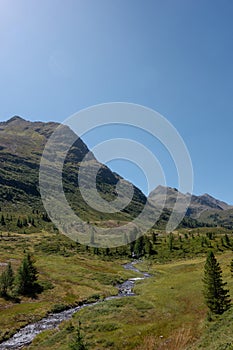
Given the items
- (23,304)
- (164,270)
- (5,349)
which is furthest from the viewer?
(164,270)

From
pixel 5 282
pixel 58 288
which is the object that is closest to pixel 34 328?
pixel 5 282

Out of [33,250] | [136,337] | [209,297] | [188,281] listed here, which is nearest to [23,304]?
[136,337]

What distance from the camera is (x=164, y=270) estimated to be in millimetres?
109625

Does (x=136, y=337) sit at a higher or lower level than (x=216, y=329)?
lower

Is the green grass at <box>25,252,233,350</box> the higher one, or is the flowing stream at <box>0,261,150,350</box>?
the green grass at <box>25,252,233,350</box>

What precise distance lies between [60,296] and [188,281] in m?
33.3

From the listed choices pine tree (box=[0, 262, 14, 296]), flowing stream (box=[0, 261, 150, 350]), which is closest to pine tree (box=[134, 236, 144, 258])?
flowing stream (box=[0, 261, 150, 350])

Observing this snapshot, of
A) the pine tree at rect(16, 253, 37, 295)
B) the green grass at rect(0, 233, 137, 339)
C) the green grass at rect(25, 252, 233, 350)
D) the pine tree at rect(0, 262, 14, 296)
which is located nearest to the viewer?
the green grass at rect(25, 252, 233, 350)

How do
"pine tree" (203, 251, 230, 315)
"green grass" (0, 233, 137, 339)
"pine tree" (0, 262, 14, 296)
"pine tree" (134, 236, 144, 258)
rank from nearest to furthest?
"pine tree" (203, 251, 230, 315) → "green grass" (0, 233, 137, 339) → "pine tree" (0, 262, 14, 296) → "pine tree" (134, 236, 144, 258)

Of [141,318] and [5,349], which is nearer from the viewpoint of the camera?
[5,349]

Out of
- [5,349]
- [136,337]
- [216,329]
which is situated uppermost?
[216,329]

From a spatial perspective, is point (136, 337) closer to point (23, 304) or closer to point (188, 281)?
point (23, 304)

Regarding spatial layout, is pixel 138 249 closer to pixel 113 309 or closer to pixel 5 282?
pixel 5 282

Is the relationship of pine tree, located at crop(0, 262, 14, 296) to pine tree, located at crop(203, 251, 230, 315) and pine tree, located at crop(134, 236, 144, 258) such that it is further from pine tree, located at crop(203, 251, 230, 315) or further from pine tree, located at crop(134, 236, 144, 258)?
pine tree, located at crop(134, 236, 144, 258)
